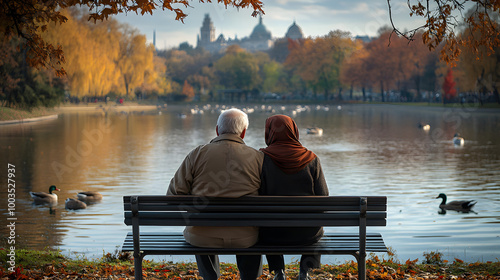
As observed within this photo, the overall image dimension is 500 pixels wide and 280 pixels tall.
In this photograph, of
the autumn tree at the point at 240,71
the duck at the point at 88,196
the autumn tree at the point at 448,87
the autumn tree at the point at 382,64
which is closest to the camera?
the duck at the point at 88,196

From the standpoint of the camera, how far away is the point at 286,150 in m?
4.43

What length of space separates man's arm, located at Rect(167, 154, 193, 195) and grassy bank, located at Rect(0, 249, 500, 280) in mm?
1370

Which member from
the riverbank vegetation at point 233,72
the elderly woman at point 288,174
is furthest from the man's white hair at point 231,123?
the riverbank vegetation at point 233,72

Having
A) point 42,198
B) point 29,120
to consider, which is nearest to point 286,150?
point 42,198

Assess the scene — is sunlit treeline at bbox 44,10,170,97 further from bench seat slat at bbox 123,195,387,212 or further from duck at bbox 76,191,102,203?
bench seat slat at bbox 123,195,387,212

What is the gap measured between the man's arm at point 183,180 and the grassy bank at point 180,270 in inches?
53.9

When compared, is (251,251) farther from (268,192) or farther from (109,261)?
(109,261)

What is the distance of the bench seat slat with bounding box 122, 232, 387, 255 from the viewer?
4.34 metres

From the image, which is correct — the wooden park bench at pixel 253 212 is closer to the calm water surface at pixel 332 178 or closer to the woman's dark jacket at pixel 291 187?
the woman's dark jacket at pixel 291 187

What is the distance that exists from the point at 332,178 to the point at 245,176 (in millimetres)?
11792

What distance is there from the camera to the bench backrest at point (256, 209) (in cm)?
421

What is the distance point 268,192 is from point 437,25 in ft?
9.03

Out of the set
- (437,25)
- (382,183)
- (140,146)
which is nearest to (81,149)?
(140,146)

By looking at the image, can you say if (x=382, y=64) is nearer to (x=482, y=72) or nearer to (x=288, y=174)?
(x=482, y=72)
